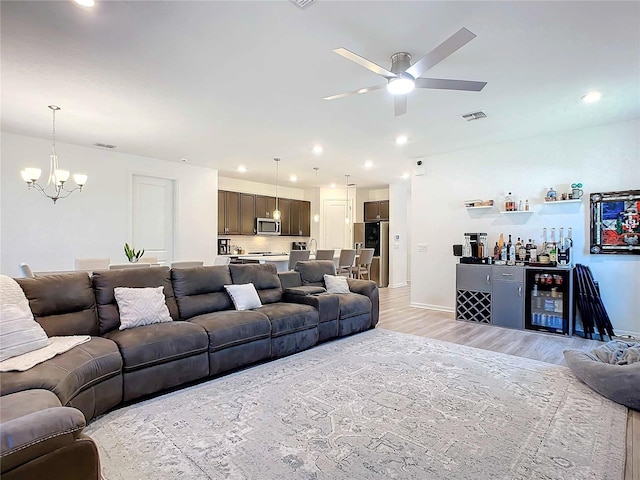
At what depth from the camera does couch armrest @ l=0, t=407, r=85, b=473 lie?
4.12ft

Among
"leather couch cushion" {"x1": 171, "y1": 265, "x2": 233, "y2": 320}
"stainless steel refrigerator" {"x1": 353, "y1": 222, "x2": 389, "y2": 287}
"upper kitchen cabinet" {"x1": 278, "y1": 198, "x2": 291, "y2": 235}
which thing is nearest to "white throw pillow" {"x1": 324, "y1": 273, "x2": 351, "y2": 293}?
"leather couch cushion" {"x1": 171, "y1": 265, "x2": 233, "y2": 320}

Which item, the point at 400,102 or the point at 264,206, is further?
the point at 264,206

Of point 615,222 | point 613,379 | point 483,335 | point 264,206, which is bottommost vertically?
point 483,335

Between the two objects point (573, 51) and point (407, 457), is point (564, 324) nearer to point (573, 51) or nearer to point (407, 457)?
point (573, 51)

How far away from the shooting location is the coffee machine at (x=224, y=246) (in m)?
8.28

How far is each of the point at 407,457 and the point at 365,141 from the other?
444 centimetres

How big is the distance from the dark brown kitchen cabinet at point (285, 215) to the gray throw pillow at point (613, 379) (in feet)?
24.4

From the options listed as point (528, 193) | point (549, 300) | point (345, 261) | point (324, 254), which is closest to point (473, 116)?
point (528, 193)

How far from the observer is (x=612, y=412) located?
8.29 ft

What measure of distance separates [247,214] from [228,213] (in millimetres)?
551

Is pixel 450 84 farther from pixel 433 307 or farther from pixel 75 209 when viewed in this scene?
Answer: pixel 75 209

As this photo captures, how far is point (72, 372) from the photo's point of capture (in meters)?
2.15

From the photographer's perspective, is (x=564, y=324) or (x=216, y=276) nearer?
(x=216, y=276)

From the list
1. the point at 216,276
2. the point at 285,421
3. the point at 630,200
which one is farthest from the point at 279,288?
the point at 630,200
